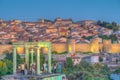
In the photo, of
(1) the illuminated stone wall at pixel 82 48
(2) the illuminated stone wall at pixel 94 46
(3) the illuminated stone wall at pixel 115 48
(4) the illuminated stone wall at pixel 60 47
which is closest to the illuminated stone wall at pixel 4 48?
(4) the illuminated stone wall at pixel 60 47

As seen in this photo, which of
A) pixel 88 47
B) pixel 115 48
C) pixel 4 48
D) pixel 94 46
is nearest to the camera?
pixel 4 48

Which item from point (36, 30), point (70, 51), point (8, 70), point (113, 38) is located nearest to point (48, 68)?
point (8, 70)

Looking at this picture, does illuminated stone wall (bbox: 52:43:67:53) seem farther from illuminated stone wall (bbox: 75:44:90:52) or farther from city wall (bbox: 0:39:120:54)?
illuminated stone wall (bbox: 75:44:90:52)

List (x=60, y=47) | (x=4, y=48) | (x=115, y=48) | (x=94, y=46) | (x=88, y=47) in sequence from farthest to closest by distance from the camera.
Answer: (x=115, y=48)
(x=94, y=46)
(x=88, y=47)
(x=60, y=47)
(x=4, y=48)

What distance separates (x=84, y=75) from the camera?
13.6 m

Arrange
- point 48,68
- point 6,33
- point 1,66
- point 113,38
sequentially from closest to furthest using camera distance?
point 48,68
point 1,66
point 113,38
point 6,33

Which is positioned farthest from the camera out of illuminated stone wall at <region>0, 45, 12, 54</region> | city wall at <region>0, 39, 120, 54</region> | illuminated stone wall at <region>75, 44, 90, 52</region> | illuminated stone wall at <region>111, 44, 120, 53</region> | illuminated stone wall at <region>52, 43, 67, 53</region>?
illuminated stone wall at <region>111, 44, 120, 53</region>

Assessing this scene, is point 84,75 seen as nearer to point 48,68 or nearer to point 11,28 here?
point 48,68

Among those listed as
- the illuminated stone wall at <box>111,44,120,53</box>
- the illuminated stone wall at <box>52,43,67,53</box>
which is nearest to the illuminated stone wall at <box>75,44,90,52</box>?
the illuminated stone wall at <box>52,43,67,53</box>

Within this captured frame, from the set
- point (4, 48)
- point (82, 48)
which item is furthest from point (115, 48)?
point (4, 48)

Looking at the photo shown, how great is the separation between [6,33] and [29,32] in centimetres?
231

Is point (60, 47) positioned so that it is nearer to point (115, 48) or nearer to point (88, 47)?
point (88, 47)

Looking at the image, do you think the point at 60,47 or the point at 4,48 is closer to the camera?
the point at 4,48

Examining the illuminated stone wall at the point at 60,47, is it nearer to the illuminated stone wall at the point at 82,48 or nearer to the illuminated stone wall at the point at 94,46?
the illuminated stone wall at the point at 82,48
